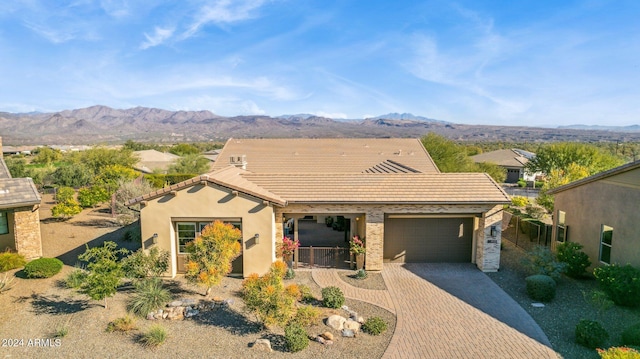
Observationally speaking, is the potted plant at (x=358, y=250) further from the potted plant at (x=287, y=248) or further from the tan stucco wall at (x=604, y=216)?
the tan stucco wall at (x=604, y=216)

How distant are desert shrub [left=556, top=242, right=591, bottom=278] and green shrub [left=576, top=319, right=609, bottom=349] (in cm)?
550

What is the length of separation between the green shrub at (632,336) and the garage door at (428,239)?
25.9 ft

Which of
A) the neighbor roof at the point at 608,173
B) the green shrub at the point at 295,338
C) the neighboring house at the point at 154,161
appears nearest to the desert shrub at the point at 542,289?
the neighbor roof at the point at 608,173

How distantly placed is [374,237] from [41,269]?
571 inches

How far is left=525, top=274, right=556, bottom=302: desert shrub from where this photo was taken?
14445 millimetres

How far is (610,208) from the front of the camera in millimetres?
15992

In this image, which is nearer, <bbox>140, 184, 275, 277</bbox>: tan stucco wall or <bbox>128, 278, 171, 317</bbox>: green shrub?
<bbox>128, 278, 171, 317</bbox>: green shrub

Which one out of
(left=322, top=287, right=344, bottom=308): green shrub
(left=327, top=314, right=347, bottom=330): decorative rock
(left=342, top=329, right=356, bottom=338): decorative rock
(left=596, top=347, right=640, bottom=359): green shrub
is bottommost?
(left=342, top=329, right=356, bottom=338): decorative rock

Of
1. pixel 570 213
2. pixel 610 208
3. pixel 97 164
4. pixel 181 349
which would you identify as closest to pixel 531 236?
pixel 570 213

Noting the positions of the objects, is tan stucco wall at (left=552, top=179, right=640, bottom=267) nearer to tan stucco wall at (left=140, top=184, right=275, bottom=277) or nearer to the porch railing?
the porch railing

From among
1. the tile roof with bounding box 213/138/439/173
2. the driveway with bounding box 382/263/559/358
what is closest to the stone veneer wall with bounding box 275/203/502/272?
the driveway with bounding box 382/263/559/358

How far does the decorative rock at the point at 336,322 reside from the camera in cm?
1243

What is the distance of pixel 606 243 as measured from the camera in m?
16.3

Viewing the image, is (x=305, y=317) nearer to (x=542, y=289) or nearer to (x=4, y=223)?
(x=542, y=289)
